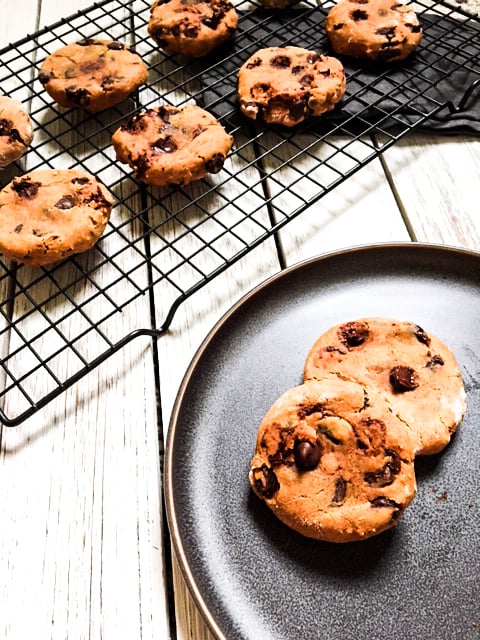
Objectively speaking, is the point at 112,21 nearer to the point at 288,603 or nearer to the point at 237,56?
the point at 237,56

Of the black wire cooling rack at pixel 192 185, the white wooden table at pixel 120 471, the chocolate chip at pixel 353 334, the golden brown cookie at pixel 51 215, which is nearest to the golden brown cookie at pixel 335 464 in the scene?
the chocolate chip at pixel 353 334

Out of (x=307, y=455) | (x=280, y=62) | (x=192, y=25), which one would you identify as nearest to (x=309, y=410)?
(x=307, y=455)

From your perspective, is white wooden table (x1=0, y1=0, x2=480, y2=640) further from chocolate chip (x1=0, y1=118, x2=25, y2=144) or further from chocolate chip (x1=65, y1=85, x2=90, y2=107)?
chocolate chip (x1=65, y1=85, x2=90, y2=107)

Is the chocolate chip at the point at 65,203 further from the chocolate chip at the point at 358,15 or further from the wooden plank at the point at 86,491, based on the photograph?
the chocolate chip at the point at 358,15

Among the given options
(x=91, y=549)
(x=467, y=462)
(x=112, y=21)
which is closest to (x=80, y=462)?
(x=91, y=549)

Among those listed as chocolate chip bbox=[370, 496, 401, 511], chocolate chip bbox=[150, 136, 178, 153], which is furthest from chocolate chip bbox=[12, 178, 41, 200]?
chocolate chip bbox=[370, 496, 401, 511]

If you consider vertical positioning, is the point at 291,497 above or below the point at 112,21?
below

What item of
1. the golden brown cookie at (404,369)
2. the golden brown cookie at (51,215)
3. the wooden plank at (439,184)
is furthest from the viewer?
the wooden plank at (439,184)
